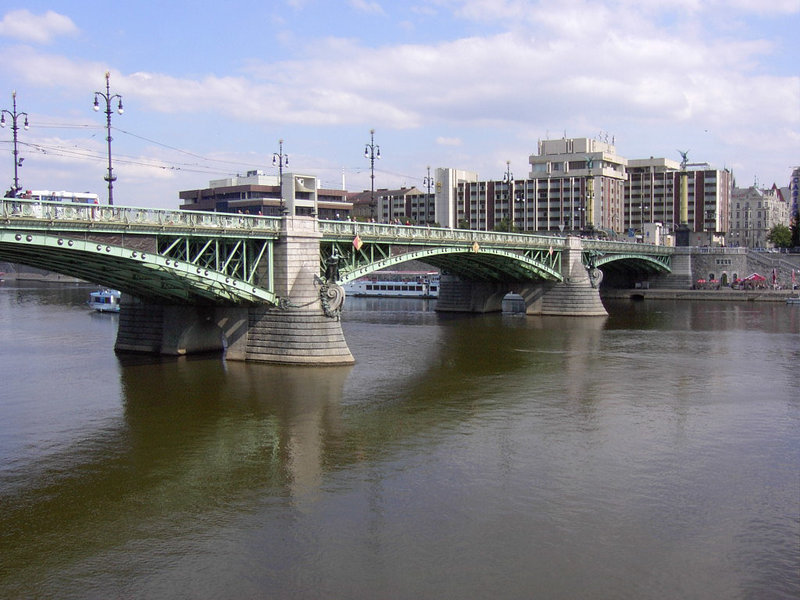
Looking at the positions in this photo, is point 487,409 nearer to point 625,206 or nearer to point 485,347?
point 485,347

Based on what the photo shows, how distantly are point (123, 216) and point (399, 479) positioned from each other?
19623mm

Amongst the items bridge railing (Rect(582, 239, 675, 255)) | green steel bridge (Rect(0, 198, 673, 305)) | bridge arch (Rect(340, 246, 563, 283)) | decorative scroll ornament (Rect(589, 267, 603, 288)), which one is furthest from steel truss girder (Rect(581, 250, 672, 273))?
green steel bridge (Rect(0, 198, 673, 305))

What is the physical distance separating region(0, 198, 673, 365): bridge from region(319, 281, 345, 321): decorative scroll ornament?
0.06m

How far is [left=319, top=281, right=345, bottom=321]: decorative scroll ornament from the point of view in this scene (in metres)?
44.9

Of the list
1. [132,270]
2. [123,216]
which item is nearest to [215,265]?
[132,270]

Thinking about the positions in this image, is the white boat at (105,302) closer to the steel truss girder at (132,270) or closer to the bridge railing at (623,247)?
the steel truss girder at (132,270)

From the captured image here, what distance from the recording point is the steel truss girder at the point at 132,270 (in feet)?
116

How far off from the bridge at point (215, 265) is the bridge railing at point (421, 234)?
130 millimetres

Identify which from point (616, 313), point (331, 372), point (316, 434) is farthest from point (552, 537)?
point (616, 313)

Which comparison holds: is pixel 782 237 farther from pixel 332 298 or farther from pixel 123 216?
pixel 123 216

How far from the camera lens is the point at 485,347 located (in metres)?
57.3

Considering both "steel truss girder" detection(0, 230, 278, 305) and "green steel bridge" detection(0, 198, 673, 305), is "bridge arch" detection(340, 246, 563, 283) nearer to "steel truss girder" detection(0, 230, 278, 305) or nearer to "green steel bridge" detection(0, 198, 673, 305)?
"green steel bridge" detection(0, 198, 673, 305)

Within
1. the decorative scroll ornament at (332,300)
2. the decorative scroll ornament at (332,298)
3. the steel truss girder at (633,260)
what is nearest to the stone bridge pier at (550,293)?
the steel truss girder at (633,260)

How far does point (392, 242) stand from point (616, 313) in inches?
1586
